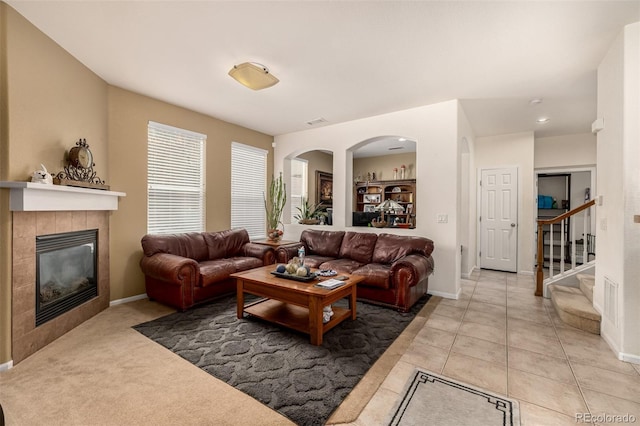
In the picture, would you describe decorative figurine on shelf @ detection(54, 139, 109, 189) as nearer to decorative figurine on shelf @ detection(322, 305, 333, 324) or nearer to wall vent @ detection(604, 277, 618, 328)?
decorative figurine on shelf @ detection(322, 305, 333, 324)

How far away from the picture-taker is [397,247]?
4074 mm

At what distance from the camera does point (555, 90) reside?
3.60 meters

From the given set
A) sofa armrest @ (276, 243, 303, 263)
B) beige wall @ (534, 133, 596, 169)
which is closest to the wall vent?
sofa armrest @ (276, 243, 303, 263)

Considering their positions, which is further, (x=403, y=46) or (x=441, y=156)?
(x=441, y=156)

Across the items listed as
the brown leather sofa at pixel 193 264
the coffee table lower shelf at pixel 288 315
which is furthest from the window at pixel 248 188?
the coffee table lower shelf at pixel 288 315

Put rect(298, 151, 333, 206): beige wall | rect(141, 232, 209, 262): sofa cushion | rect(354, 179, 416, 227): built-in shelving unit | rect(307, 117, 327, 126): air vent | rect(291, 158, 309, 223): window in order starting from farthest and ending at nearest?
rect(354, 179, 416, 227): built-in shelving unit < rect(298, 151, 333, 206): beige wall < rect(291, 158, 309, 223): window < rect(307, 117, 327, 126): air vent < rect(141, 232, 209, 262): sofa cushion

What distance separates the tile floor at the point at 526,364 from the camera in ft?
5.92

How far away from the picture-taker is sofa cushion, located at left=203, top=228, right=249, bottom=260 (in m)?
4.36

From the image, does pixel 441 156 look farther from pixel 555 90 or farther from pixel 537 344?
pixel 537 344

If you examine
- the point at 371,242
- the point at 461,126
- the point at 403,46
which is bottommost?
the point at 371,242

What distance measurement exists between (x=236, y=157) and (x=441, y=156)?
139 inches

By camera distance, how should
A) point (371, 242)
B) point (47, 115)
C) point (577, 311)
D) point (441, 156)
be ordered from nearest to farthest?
point (47, 115) < point (577, 311) < point (441, 156) < point (371, 242)

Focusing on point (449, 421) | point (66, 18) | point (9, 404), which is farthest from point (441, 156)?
point (9, 404)

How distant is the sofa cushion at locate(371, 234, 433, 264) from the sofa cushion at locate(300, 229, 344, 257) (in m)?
0.69
